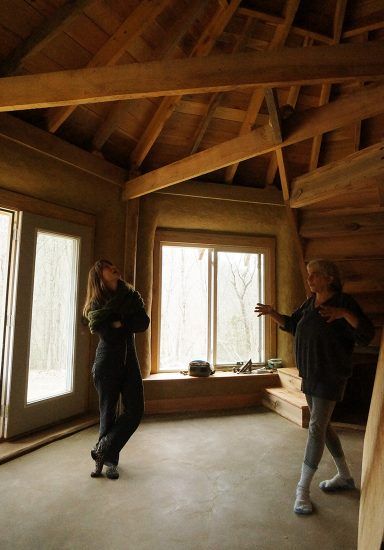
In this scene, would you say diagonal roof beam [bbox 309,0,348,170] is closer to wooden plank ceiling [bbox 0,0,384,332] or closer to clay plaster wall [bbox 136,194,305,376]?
wooden plank ceiling [bbox 0,0,384,332]

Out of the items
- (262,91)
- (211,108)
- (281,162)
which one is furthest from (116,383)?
(262,91)

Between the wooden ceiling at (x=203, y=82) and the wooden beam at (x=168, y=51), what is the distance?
0.01 metres

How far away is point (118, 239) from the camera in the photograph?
4.00 m

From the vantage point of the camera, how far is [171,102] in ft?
11.9

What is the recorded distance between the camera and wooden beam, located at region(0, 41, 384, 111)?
6.01 feet

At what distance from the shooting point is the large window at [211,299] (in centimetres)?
437

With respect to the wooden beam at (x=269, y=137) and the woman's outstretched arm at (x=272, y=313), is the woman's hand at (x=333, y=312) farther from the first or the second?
the wooden beam at (x=269, y=137)

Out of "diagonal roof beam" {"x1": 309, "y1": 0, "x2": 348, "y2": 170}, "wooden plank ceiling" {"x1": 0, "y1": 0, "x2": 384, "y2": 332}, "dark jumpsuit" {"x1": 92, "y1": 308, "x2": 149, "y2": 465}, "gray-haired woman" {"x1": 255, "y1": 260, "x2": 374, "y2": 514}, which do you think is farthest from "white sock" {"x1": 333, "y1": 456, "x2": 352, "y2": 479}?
"diagonal roof beam" {"x1": 309, "y1": 0, "x2": 348, "y2": 170}

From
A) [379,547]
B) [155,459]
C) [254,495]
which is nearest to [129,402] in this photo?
[155,459]

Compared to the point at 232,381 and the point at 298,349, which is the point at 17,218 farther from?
the point at 232,381

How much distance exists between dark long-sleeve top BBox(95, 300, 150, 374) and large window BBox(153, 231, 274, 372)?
1.71 m

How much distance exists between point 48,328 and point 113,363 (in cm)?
131

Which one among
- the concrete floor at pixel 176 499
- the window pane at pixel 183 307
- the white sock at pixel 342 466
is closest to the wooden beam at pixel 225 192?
the window pane at pixel 183 307

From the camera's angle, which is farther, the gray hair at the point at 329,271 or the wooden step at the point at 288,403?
the wooden step at the point at 288,403
